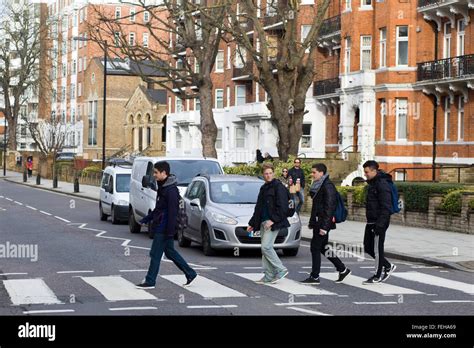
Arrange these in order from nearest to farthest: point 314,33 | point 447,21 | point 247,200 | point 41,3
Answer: point 247,200 → point 314,33 → point 447,21 → point 41,3

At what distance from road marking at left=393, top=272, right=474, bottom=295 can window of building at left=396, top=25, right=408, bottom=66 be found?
30.0 metres

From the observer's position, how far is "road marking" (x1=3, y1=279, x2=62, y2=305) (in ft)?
45.6

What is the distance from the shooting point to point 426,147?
4581 cm

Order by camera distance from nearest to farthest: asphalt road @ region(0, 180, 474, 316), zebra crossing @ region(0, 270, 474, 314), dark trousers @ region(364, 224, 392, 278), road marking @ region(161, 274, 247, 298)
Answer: asphalt road @ region(0, 180, 474, 316)
zebra crossing @ region(0, 270, 474, 314)
road marking @ region(161, 274, 247, 298)
dark trousers @ region(364, 224, 392, 278)

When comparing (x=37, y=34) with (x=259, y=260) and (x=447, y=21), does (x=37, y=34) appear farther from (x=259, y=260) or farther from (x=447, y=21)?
(x=259, y=260)

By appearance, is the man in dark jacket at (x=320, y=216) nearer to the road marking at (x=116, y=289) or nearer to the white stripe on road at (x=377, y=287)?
the white stripe on road at (x=377, y=287)

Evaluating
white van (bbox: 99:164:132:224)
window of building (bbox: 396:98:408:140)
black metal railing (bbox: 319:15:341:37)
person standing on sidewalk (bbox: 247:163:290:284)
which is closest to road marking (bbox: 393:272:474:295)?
person standing on sidewalk (bbox: 247:163:290:284)

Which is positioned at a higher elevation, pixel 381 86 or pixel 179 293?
pixel 381 86

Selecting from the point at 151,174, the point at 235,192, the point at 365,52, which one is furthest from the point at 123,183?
the point at 365,52

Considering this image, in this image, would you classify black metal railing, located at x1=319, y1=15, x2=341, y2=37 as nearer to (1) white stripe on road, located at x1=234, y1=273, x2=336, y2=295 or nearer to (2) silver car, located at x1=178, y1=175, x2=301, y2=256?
(2) silver car, located at x1=178, y1=175, x2=301, y2=256

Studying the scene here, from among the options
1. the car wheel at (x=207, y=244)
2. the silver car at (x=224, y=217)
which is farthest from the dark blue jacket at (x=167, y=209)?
the car wheel at (x=207, y=244)

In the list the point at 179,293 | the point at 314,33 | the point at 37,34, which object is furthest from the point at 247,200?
the point at 37,34

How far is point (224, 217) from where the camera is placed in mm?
20578
